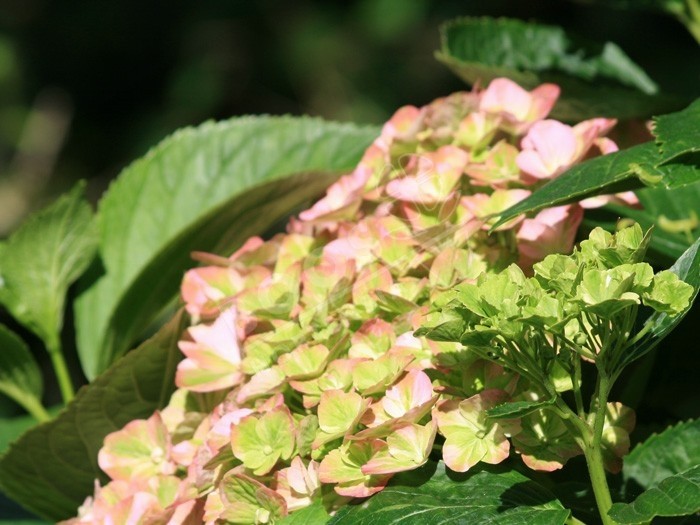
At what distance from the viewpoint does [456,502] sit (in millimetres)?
513

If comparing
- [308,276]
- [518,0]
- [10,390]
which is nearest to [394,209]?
[308,276]

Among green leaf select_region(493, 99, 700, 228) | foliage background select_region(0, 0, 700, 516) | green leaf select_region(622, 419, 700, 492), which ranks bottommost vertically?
foliage background select_region(0, 0, 700, 516)

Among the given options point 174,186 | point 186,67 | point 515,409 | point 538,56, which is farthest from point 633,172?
point 186,67

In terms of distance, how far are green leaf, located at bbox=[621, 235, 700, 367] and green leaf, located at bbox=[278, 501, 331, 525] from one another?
17 centimetres

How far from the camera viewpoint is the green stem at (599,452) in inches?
19.2

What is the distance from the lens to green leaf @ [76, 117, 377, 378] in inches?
36.1

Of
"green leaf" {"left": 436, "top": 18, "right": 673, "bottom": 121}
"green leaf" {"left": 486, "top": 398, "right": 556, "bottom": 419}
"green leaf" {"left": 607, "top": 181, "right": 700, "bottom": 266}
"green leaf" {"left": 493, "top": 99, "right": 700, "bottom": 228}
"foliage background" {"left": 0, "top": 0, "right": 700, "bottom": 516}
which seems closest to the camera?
"green leaf" {"left": 486, "top": 398, "right": 556, "bottom": 419}

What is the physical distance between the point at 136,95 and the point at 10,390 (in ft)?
9.80

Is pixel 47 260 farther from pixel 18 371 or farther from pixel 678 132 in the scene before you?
pixel 678 132

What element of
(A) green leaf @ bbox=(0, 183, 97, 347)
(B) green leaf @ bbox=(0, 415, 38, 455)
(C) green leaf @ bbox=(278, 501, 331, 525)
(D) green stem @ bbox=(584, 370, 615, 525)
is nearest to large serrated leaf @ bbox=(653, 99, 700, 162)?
(D) green stem @ bbox=(584, 370, 615, 525)

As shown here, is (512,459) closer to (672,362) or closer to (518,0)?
(672,362)

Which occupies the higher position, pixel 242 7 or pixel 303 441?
pixel 303 441

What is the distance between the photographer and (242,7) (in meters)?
3.74

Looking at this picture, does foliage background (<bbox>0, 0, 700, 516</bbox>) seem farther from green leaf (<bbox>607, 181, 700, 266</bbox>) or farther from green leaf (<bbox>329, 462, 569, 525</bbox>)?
green leaf (<bbox>329, 462, 569, 525</bbox>)
